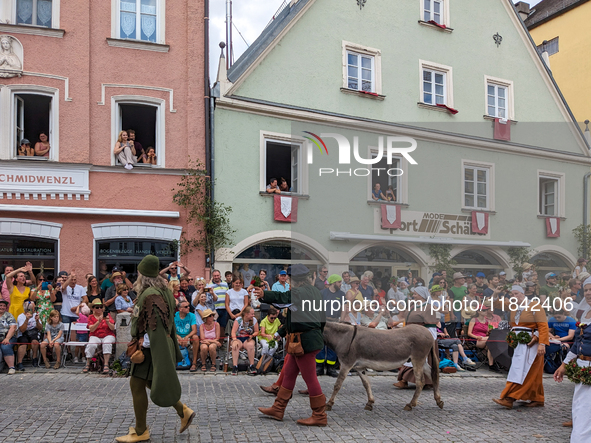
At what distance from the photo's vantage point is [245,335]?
11.7m


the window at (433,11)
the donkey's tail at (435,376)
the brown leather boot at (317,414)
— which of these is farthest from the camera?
the window at (433,11)

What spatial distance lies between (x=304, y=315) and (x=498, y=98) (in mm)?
14425

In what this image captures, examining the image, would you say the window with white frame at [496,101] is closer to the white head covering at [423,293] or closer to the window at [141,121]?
the white head covering at [423,293]

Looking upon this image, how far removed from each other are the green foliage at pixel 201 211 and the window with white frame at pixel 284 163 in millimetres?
1755

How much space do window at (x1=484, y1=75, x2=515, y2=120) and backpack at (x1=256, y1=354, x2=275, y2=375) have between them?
11588 mm

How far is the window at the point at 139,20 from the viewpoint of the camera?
50.6 feet

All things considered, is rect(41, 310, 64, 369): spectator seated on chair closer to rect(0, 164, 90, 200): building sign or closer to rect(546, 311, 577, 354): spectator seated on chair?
rect(0, 164, 90, 200): building sign

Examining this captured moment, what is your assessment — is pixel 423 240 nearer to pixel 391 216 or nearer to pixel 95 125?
pixel 391 216

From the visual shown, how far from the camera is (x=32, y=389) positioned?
9.11m

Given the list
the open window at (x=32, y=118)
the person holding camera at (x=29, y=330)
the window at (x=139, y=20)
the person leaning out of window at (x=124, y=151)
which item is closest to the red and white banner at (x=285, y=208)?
the person leaning out of window at (x=124, y=151)

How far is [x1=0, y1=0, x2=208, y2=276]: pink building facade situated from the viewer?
14.2 m

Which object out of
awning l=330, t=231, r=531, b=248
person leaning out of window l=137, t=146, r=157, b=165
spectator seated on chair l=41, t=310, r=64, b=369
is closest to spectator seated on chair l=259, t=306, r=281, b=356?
spectator seated on chair l=41, t=310, r=64, b=369

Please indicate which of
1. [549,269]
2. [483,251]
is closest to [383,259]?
[483,251]

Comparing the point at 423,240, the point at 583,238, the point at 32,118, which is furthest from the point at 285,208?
the point at 583,238
